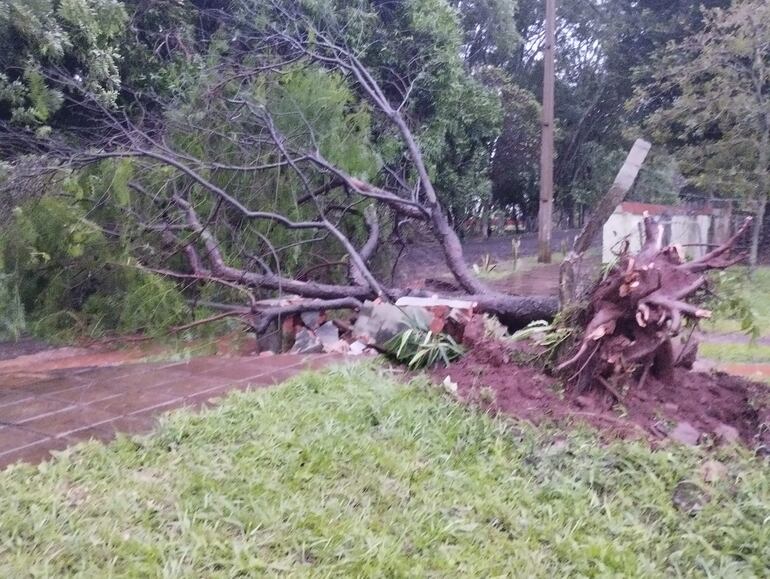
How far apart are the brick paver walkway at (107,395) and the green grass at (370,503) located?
0.94 feet

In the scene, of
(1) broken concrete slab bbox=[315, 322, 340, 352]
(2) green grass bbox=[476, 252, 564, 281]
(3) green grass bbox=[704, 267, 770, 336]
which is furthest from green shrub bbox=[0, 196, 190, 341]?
(2) green grass bbox=[476, 252, 564, 281]

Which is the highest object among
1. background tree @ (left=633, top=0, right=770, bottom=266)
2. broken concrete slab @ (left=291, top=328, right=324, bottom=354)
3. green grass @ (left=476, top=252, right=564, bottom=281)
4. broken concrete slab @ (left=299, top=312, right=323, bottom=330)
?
background tree @ (left=633, top=0, right=770, bottom=266)

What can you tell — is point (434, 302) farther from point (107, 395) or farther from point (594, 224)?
point (107, 395)

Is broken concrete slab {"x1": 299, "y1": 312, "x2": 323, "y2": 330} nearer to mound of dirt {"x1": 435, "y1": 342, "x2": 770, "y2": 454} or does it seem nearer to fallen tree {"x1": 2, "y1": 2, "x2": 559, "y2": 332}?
fallen tree {"x1": 2, "y1": 2, "x2": 559, "y2": 332}

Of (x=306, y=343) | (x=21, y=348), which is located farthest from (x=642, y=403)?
(x=21, y=348)

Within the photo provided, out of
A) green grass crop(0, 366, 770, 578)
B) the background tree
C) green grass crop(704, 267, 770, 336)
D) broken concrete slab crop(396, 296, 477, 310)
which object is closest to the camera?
green grass crop(0, 366, 770, 578)

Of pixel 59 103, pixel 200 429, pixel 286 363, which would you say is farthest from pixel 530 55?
pixel 200 429

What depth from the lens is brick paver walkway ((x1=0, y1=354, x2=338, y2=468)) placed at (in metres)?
3.03

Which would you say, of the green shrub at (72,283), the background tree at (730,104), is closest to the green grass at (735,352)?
the green shrub at (72,283)

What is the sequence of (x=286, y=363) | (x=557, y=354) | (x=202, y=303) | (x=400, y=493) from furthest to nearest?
(x=202, y=303) < (x=286, y=363) < (x=557, y=354) < (x=400, y=493)

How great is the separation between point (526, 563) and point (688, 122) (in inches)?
490

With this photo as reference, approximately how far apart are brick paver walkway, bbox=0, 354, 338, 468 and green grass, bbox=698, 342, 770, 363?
3.44 m

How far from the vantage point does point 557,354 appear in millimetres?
3971

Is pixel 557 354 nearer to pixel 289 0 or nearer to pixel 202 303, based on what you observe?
pixel 202 303
